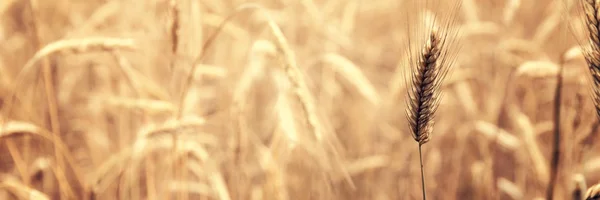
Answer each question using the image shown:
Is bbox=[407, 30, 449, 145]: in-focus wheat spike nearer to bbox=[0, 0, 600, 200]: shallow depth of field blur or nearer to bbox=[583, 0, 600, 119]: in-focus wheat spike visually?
bbox=[0, 0, 600, 200]: shallow depth of field blur

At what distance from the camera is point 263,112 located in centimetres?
216

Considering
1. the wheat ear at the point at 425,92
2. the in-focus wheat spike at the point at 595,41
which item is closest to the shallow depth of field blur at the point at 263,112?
the wheat ear at the point at 425,92

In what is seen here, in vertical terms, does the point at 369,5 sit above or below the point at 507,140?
above

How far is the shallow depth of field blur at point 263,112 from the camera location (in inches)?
40.5

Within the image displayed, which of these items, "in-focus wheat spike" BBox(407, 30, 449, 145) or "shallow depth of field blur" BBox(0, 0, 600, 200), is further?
"shallow depth of field blur" BBox(0, 0, 600, 200)

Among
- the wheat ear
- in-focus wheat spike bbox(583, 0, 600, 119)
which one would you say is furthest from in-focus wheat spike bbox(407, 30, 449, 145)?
in-focus wheat spike bbox(583, 0, 600, 119)

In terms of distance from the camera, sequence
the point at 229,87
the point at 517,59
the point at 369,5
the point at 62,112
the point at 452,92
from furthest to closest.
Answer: the point at 369,5 → the point at 452,92 → the point at 62,112 → the point at 229,87 → the point at 517,59

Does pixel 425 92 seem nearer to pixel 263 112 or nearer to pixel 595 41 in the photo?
pixel 595 41

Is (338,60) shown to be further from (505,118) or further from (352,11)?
(505,118)

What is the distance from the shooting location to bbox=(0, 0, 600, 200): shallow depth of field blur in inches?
40.5

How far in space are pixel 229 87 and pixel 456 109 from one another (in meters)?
1.09

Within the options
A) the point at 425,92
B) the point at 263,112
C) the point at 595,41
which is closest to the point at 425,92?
the point at 425,92

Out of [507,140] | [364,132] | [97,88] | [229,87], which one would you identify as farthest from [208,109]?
[507,140]

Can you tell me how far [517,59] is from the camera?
1.55m
